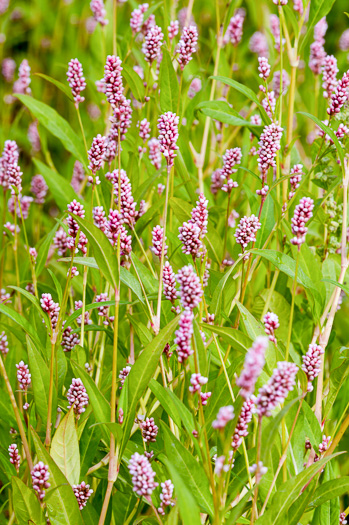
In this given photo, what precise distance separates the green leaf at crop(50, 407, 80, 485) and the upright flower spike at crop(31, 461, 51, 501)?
0.08 metres

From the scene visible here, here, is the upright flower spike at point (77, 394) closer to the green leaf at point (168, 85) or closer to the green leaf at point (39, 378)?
the green leaf at point (39, 378)

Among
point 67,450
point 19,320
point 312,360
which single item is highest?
point 19,320

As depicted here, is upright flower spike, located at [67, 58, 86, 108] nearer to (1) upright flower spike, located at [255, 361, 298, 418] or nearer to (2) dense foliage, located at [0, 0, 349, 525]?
(2) dense foliage, located at [0, 0, 349, 525]

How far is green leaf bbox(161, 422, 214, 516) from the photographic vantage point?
98 cm

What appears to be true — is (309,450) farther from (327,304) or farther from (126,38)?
(126,38)

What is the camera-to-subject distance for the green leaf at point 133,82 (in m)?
1.51

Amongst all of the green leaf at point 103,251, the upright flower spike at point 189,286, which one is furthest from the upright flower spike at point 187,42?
the upright flower spike at point 189,286

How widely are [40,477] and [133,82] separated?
936 mm

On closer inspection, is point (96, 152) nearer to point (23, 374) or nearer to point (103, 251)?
point (103, 251)

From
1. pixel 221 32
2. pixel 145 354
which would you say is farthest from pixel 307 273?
pixel 221 32

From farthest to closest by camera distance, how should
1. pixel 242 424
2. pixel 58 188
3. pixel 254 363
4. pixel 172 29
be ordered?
pixel 58 188, pixel 172 29, pixel 242 424, pixel 254 363

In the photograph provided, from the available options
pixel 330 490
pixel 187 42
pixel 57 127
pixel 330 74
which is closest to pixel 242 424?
pixel 330 490

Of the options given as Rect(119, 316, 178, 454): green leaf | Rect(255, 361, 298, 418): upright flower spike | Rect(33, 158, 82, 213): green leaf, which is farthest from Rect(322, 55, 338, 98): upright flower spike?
Rect(255, 361, 298, 418): upright flower spike

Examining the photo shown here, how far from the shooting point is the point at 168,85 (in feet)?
4.62
